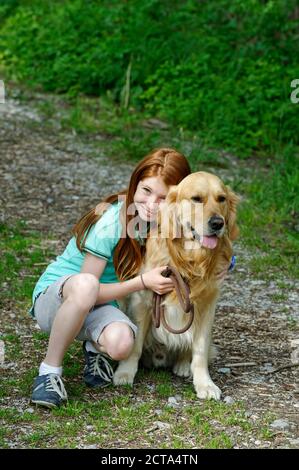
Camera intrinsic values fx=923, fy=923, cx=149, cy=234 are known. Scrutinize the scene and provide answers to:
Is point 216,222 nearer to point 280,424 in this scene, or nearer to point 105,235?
point 105,235

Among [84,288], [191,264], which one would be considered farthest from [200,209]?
[84,288]

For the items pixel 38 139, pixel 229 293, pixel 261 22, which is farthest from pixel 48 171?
pixel 261 22

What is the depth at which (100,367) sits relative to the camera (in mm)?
4348

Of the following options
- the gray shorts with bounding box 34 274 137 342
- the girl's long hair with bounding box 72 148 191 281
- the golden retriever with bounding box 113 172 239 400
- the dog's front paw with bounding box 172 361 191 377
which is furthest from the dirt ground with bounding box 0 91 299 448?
the girl's long hair with bounding box 72 148 191 281

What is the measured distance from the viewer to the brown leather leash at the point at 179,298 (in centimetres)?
419

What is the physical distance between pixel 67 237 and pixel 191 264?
8.64 ft

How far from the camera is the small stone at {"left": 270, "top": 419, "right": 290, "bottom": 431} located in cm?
396

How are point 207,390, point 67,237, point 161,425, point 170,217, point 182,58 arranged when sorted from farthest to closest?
point 182,58 < point 67,237 < point 207,390 < point 170,217 < point 161,425

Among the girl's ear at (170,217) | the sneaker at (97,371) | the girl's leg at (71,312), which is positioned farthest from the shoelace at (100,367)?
the girl's ear at (170,217)

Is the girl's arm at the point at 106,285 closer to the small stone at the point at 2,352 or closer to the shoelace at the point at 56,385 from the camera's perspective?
the shoelace at the point at 56,385

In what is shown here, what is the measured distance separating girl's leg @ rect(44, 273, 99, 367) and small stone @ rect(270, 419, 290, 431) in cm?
95

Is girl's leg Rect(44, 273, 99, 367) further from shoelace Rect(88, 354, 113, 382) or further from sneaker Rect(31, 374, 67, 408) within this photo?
shoelace Rect(88, 354, 113, 382)
